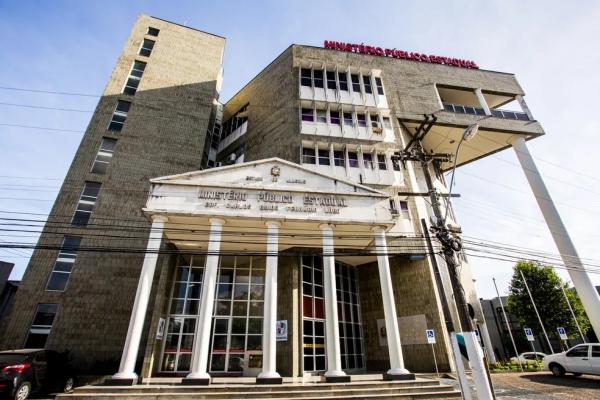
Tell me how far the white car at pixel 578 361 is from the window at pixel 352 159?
1554cm

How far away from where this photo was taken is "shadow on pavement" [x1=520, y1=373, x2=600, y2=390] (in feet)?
41.4

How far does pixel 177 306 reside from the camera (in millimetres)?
16156

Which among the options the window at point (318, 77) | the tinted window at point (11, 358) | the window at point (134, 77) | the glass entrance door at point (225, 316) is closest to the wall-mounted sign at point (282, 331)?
the glass entrance door at point (225, 316)

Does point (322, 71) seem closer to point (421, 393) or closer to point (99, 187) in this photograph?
point (99, 187)

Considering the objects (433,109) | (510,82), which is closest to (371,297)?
(433,109)

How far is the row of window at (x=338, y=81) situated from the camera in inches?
981

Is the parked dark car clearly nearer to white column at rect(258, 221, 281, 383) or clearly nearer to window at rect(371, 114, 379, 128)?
white column at rect(258, 221, 281, 383)

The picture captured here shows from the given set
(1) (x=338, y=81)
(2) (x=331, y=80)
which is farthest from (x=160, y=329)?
(1) (x=338, y=81)

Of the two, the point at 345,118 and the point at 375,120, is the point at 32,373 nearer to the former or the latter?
the point at 345,118

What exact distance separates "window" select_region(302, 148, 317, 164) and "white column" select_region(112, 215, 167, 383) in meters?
10.9

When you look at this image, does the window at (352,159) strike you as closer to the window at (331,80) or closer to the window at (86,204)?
the window at (331,80)

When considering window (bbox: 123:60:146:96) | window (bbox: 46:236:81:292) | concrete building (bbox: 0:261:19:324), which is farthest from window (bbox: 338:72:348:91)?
concrete building (bbox: 0:261:19:324)

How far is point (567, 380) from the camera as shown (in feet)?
45.7

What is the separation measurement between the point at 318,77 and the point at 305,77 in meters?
1.13
